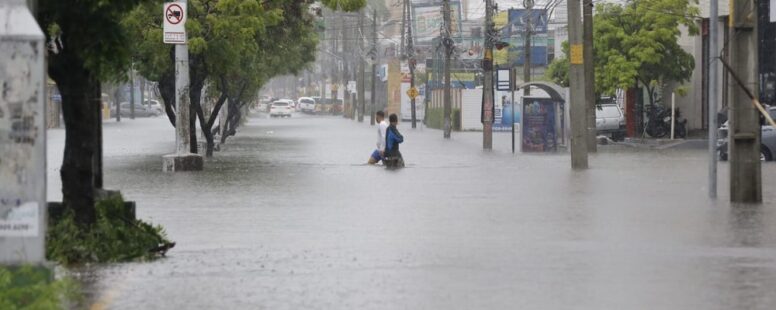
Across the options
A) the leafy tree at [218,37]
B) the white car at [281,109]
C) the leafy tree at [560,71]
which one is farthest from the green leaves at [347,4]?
the white car at [281,109]

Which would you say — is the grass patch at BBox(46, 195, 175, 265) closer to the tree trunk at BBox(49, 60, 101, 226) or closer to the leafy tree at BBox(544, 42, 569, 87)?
the tree trunk at BBox(49, 60, 101, 226)

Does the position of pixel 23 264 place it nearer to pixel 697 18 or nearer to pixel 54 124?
pixel 697 18

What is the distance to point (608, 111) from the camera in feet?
186

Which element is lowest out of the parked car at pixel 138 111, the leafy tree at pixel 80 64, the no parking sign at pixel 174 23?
the parked car at pixel 138 111

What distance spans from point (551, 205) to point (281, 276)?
9.43 meters

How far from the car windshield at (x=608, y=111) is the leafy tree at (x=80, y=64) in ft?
140

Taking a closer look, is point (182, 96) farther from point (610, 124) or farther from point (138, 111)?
point (138, 111)

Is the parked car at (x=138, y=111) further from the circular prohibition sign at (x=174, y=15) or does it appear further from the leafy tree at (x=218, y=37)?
the circular prohibition sign at (x=174, y=15)

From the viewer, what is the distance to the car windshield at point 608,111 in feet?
184

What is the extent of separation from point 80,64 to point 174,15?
16.9m

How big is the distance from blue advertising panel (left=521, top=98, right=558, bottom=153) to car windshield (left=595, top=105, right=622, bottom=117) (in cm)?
1074

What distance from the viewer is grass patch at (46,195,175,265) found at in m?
13.8

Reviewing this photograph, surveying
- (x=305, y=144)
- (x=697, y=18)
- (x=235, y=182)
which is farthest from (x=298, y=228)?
(x=697, y=18)

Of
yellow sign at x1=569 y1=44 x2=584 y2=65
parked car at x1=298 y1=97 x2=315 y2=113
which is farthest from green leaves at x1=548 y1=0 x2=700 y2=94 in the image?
parked car at x1=298 y1=97 x2=315 y2=113
